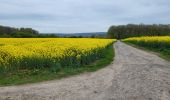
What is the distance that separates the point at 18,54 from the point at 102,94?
8.14 m

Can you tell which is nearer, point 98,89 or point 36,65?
point 98,89

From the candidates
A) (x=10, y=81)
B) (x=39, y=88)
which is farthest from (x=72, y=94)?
(x=10, y=81)

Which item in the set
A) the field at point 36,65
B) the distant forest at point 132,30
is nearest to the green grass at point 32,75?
the field at point 36,65

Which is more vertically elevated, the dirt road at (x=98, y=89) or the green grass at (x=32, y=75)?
the dirt road at (x=98, y=89)

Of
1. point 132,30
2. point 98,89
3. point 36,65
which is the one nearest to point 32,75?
point 36,65

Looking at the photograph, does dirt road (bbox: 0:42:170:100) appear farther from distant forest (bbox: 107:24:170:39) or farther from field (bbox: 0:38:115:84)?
distant forest (bbox: 107:24:170:39)

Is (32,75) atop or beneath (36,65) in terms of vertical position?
beneath

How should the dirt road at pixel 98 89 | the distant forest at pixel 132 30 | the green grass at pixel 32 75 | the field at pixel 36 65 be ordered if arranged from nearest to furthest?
1. the dirt road at pixel 98 89
2. the green grass at pixel 32 75
3. the field at pixel 36 65
4. the distant forest at pixel 132 30

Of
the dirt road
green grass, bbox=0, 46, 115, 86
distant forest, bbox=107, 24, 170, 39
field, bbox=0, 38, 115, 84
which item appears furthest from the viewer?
distant forest, bbox=107, 24, 170, 39

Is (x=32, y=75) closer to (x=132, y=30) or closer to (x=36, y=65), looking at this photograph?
(x=36, y=65)

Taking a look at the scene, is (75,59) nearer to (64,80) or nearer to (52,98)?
(64,80)

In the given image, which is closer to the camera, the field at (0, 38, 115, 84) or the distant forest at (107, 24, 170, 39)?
the field at (0, 38, 115, 84)

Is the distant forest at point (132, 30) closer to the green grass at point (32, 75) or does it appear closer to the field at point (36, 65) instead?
the field at point (36, 65)

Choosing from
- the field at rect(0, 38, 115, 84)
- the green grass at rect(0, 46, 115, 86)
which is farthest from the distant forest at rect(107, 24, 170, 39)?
the green grass at rect(0, 46, 115, 86)
